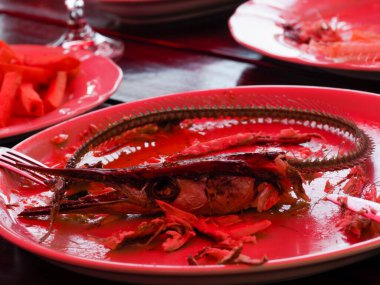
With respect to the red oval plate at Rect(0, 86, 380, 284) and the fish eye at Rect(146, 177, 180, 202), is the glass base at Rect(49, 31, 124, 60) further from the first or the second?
the fish eye at Rect(146, 177, 180, 202)

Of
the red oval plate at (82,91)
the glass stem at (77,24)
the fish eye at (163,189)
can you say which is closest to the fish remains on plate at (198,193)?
the fish eye at (163,189)

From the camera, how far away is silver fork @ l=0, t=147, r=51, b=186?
1.01 m

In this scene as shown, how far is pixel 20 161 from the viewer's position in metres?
1.05

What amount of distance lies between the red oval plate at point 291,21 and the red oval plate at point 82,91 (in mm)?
292

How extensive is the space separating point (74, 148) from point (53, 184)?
0.52 feet

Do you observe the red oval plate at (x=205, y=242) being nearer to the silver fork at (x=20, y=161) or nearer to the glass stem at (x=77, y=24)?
the silver fork at (x=20, y=161)

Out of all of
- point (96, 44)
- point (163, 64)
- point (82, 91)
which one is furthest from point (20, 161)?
point (96, 44)

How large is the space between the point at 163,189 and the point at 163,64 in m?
0.88

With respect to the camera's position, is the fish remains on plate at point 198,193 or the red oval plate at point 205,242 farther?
the fish remains on plate at point 198,193

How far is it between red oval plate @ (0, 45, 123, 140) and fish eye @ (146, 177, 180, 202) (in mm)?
469

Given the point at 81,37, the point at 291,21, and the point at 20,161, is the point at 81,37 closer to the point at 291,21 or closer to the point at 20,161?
the point at 291,21

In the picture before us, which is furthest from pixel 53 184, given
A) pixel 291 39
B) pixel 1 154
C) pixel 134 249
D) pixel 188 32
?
pixel 188 32

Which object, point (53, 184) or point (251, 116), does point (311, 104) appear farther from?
point (53, 184)

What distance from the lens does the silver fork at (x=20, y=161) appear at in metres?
1.01
